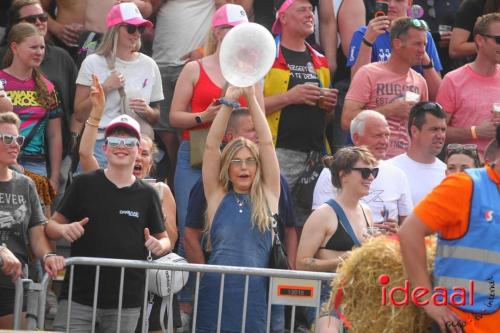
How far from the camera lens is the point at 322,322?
297 inches

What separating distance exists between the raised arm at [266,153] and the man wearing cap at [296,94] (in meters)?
1.33

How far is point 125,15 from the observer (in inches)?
390

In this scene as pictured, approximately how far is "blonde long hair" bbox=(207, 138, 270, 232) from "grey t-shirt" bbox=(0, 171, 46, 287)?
1230 mm

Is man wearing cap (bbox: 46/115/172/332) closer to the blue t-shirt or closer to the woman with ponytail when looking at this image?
the woman with ponytail

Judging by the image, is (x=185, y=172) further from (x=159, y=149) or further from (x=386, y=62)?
(x=386, y=62)

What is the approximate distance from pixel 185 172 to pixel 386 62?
2.09 m

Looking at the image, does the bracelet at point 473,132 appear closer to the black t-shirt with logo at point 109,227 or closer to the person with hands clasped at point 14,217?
the black t-shirt with logo at point 109,227

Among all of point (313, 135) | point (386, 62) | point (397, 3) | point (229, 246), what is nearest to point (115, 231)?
point (229, 246)

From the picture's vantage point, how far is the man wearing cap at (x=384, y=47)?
10.5m

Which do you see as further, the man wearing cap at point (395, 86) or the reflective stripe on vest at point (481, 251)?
the man wearing cap at point (395, 86)

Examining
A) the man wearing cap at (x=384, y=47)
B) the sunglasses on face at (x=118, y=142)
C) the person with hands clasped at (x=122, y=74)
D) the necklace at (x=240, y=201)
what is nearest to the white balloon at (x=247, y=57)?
the necklace at (x=240, y=201)

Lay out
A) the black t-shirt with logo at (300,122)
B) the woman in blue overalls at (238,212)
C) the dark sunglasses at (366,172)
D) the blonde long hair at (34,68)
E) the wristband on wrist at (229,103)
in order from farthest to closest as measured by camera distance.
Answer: the black t-shirt with logo at (300,122)
the blonde long hair at (34,68)
the wristband on wrist at (229,103)
the dark sunglasses at (366,172)
the woman in blue overalls at (238,212)

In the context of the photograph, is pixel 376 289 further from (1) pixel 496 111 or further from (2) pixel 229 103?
(1) pixel 496 111

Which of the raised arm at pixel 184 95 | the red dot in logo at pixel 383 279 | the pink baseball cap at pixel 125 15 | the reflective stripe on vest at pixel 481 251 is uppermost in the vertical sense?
the pink baseball cap at pixel 125 15
